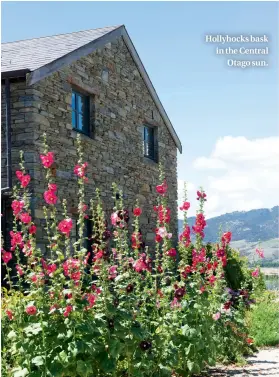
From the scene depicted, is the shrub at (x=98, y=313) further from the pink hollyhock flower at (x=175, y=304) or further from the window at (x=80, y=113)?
the window at (x=80, y=113)

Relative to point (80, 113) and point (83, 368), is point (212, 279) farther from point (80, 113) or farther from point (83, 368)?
point (80, 113)

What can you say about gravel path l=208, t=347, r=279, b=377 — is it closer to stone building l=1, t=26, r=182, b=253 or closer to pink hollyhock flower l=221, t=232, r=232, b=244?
pink hollyhock flower l=221, t=232, r=232, b=244

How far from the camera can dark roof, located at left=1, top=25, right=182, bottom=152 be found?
10.9m

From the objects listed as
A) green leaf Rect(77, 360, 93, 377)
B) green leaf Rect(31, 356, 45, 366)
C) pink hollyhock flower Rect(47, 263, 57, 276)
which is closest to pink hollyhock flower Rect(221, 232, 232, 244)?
pink hollyhock flower Rect(47, 263, 57, 276)

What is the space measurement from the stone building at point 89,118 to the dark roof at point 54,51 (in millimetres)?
20

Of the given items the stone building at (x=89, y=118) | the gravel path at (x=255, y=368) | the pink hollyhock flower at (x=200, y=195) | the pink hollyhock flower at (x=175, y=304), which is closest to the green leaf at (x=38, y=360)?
the pink hollyhock flower at (x=175, y=304)

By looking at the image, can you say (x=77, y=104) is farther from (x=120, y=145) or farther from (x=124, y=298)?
(x=124, y=298)

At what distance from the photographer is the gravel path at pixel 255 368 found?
6715mm

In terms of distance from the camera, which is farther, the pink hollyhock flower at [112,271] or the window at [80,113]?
the window at [80,113]

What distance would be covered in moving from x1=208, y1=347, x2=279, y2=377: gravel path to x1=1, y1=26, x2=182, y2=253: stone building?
14.8 feet

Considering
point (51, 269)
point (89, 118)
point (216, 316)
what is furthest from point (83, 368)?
point (89, 118)

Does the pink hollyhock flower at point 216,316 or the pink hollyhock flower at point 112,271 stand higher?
the pink hollyhock flower at point 112,271

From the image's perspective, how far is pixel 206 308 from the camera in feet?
21.2

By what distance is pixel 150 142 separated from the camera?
53.4ft
